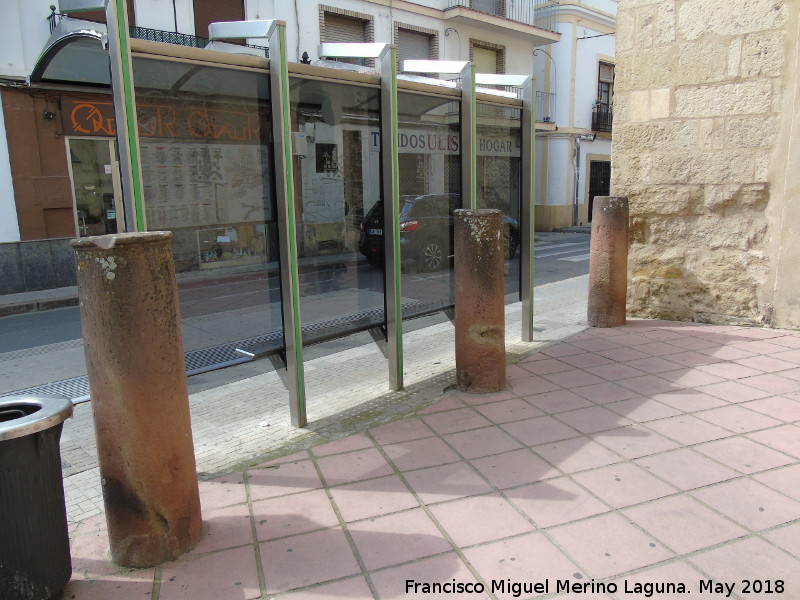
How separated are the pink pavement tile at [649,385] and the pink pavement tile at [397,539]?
2263 millimetres

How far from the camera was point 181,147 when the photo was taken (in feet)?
11.4

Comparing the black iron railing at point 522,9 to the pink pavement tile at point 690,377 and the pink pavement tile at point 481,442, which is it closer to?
the pink pavement tile at point 690,377

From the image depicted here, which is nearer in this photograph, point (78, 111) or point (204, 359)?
point (204, 359)

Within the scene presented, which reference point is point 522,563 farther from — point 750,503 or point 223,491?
point 223,491

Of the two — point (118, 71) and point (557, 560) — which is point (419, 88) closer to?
point (118, 71)

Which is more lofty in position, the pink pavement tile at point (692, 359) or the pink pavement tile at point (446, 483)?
the pink pavement tile at point (692, 359)

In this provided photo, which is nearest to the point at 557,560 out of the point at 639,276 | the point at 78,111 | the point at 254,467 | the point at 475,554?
the point at 475,554

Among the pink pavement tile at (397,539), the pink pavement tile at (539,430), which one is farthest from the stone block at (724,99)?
the pink pavement tile at (397,539)

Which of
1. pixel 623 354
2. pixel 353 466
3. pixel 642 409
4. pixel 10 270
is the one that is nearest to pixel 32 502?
pixel 353 466

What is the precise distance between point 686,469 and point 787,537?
650 millimetres

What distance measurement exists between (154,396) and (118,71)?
157 cm

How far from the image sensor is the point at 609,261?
6211 mm

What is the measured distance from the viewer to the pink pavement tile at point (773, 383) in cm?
436

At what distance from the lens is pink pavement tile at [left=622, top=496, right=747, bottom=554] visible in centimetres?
259
